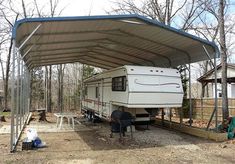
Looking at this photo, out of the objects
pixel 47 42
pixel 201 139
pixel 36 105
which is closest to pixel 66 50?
pixel 47 42

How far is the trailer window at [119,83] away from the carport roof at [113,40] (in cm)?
187

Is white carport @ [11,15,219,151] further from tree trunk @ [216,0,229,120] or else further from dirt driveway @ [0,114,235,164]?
dirt driveway @ [0,114,235,164]

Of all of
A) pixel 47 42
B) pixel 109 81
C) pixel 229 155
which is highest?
pixel 47 42

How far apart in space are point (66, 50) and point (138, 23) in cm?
625

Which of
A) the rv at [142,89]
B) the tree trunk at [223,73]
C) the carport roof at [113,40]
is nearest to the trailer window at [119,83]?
the rv at [142,89]

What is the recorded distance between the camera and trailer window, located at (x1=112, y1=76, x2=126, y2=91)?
1200 cm

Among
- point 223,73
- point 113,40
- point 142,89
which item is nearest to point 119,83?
point 142,89

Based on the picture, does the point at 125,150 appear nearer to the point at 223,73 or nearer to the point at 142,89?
the point at 142,89

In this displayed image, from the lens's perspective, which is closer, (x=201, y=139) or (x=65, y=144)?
(x=65, y=144)

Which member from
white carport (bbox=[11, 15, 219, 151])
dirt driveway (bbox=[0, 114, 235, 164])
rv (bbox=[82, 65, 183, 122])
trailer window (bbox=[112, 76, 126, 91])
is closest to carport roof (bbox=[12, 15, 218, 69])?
white carport (bbox=[11, 15, 219, 151])

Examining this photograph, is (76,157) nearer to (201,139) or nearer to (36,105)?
(201,139)

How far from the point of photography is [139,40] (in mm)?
13820

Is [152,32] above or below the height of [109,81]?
above

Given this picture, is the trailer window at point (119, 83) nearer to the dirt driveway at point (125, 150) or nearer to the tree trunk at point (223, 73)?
the dirt driveway at point (125, 150)
